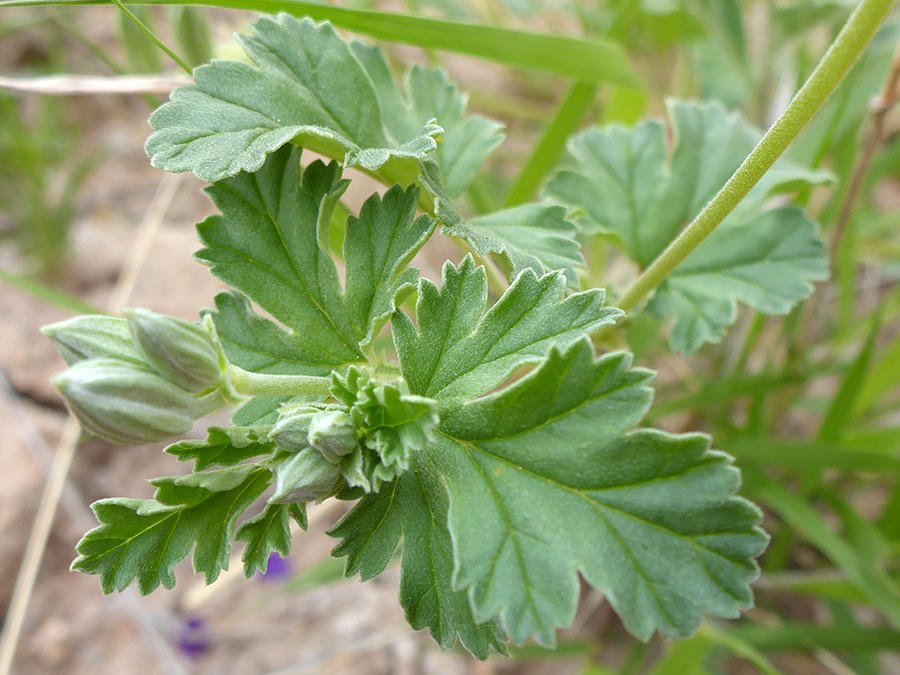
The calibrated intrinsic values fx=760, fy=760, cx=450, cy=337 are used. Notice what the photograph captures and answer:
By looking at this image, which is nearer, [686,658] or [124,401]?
[124,401]

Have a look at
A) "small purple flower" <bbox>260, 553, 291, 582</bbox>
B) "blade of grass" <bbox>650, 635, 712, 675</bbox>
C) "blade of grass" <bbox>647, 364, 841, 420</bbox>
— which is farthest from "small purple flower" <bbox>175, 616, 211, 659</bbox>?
"blade of grass" <bbox>647, 364, 841, 420</bbox>

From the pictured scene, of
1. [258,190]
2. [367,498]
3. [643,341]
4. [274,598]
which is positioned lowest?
[274,598]

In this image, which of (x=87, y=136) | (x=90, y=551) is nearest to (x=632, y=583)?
(x=90, y=551)

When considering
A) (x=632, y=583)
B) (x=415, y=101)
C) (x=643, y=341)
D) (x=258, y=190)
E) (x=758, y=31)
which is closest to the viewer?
(x=632, y=583)

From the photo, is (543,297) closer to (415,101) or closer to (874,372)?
(415,101)

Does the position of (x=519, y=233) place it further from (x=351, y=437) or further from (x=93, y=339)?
(x=93, y=339)

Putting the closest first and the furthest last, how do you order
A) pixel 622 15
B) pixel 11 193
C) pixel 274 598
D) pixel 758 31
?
pixel 622 15
pixel 274 598
pixel 11 193
pixel 758 31

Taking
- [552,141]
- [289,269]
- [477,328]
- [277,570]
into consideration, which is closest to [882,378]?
[552,141]
